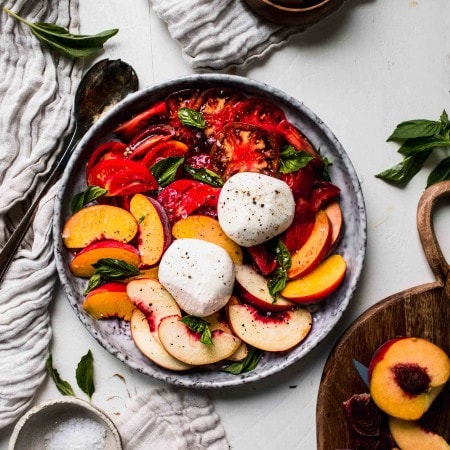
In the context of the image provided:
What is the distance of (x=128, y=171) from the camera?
1.79 meters

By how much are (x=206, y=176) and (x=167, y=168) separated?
0.11m

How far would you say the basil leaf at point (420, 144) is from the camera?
1.88 metres

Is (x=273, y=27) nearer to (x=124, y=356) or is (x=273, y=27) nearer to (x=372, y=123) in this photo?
(x=372, y=123)

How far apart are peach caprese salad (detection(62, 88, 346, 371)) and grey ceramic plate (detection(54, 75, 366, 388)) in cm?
3

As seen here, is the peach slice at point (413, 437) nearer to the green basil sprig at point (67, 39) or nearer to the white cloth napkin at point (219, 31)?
the white cloth napkin at point (219, 31)

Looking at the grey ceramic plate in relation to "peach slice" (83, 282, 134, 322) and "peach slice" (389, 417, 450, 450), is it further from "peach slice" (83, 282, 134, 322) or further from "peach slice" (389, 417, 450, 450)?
"peach slice" (389, 417, 450, 450)

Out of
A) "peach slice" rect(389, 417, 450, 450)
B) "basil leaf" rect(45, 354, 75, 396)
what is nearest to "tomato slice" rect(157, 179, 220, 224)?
"basil leaf" rect(45, 354, 75, 396)

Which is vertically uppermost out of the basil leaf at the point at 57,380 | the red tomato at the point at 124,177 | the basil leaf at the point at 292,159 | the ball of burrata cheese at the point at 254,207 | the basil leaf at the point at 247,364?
the basil leaf at the point at 292,159

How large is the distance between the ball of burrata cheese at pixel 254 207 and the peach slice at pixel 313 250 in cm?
9

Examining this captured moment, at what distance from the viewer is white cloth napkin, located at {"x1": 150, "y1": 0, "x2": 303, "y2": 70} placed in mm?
1866

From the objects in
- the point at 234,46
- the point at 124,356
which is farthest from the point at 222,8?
the point at 124,356

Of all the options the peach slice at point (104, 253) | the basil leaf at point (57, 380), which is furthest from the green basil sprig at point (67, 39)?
the basil leaf at point (57, 380)

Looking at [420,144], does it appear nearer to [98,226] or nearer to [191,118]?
[191,118]

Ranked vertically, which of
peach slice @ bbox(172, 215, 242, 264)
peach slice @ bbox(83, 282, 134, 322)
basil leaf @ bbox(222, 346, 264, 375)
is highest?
peach slice @ bbox(172, 215, 242, 264)
